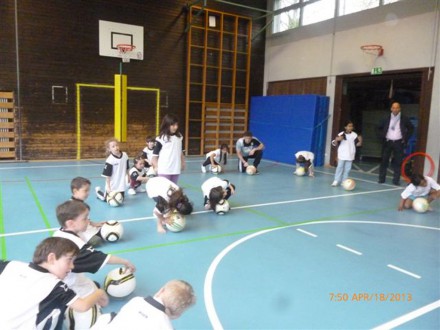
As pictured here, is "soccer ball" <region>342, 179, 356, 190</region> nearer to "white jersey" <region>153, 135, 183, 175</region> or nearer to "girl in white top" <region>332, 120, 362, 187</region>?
"girl in white top" <region>332, 120, 362, 187</region>

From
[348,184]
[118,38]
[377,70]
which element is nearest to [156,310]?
[348,184]

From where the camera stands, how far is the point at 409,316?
9.04 ft

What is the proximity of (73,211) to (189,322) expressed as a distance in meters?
1.13

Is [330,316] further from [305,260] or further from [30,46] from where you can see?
[30,46]

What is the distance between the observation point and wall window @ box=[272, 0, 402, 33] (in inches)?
398

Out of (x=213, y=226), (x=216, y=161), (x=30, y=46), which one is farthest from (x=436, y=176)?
(x=30, y=46)

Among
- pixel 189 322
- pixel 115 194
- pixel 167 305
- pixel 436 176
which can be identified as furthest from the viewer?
pixel 436 176

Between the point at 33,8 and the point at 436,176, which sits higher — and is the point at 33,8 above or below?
above

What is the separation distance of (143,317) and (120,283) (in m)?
1.29

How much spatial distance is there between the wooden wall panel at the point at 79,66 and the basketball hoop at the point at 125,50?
24cm

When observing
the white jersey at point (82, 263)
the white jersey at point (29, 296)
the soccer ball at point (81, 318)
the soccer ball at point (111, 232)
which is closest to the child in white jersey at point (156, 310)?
the white jersey at point (29, 296)

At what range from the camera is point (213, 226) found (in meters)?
4.79

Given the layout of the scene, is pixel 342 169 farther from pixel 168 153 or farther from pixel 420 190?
pixel 168 153

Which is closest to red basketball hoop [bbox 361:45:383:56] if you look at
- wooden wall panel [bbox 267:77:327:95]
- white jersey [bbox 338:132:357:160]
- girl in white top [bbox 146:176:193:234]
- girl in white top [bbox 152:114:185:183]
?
wooden wall panel [bbox 267:77:327:95]
